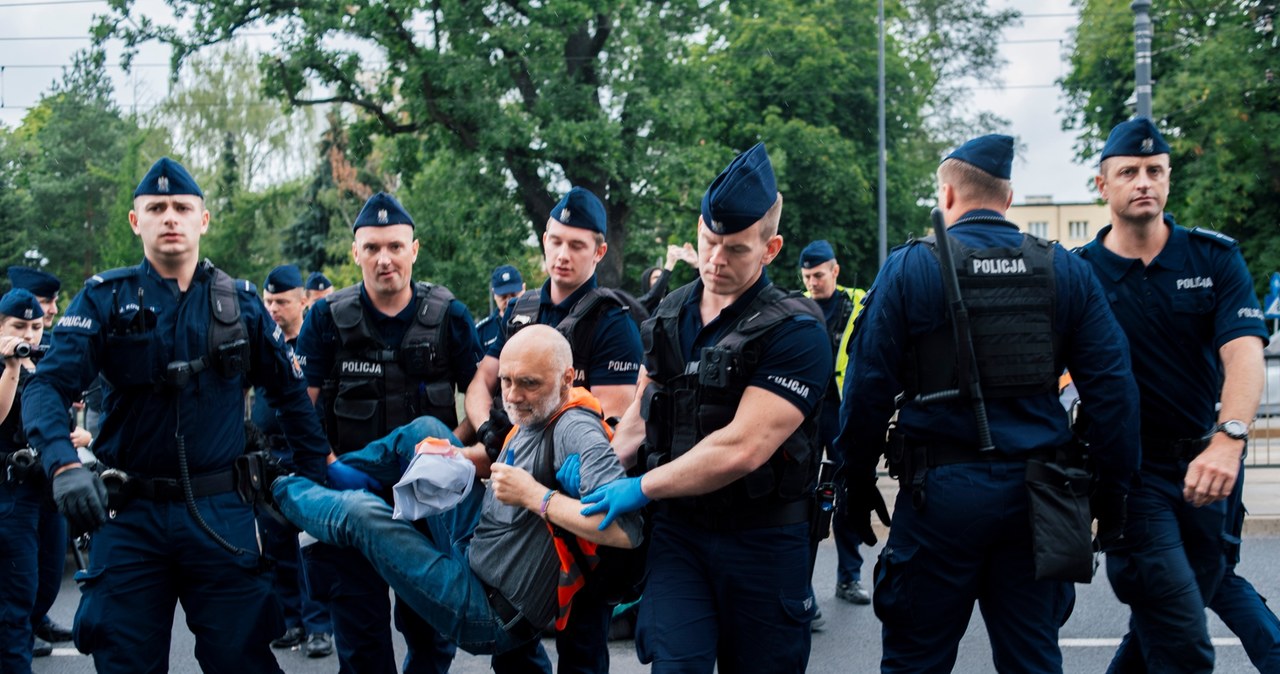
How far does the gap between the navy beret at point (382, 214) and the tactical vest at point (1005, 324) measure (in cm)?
251

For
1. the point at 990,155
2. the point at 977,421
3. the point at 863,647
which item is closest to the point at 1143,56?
the point at 863,647

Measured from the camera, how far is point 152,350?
411cm

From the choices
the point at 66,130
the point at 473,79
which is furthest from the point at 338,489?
the point at 66,130

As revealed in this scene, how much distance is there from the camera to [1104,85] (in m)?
31.2

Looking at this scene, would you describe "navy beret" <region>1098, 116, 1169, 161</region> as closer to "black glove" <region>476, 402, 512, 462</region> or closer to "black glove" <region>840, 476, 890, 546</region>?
"black glove" <region>840, 476, 890, 546</region>

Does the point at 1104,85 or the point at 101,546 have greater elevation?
the point at 1104,85

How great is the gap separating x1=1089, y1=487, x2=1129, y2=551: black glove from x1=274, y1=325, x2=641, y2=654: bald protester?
151cm

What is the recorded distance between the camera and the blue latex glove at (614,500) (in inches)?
138

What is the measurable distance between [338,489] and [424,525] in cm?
43

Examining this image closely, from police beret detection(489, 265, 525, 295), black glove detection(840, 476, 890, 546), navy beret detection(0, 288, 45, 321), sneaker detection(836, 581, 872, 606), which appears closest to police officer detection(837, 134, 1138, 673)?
black glove detection(840, 476, 890, 546)

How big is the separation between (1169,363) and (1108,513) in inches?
30.7

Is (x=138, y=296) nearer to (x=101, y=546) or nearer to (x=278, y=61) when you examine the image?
(x=101, y=546)

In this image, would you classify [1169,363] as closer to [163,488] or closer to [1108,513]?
[1108,513]

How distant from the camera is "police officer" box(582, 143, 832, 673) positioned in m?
3.48
